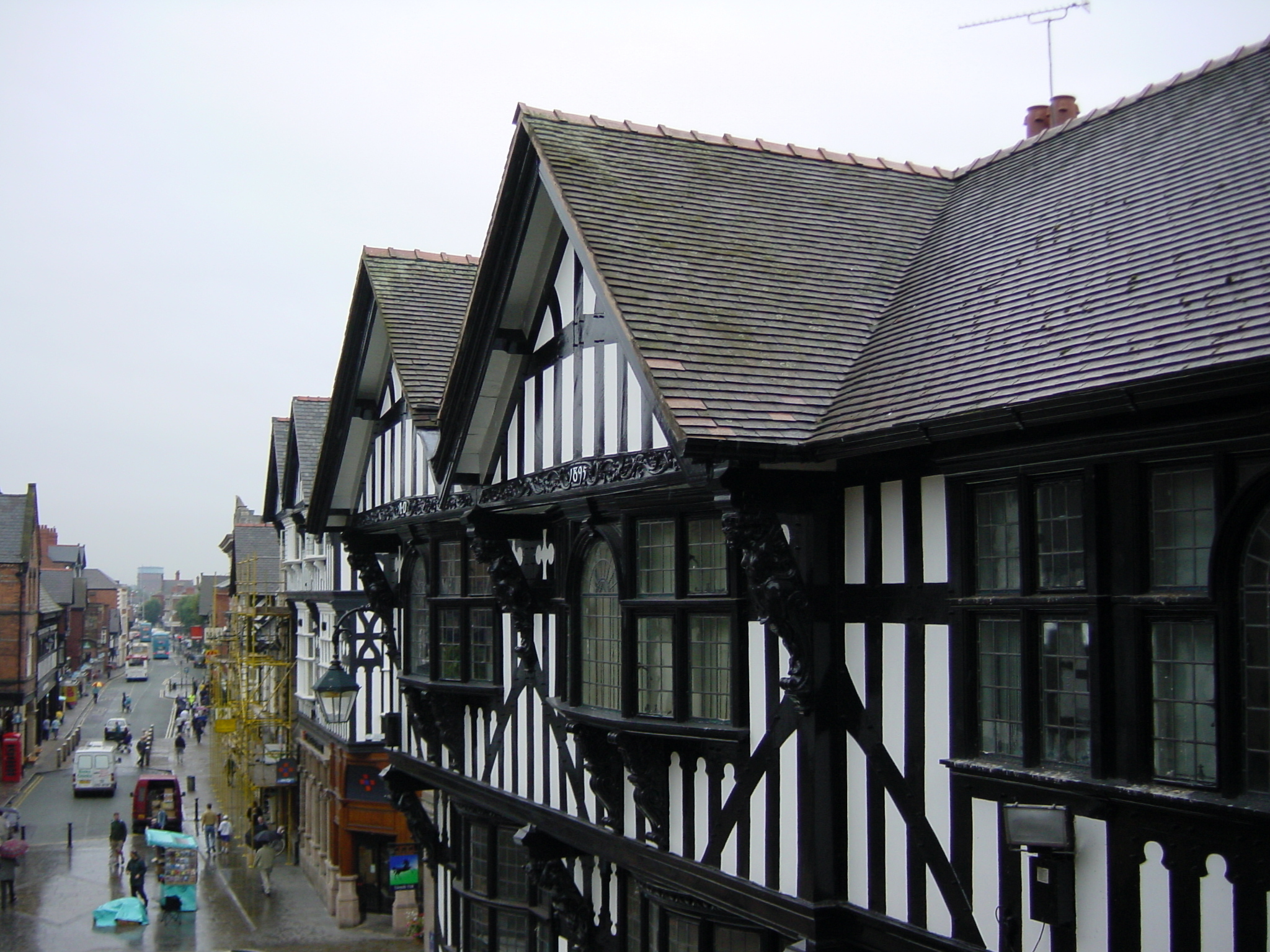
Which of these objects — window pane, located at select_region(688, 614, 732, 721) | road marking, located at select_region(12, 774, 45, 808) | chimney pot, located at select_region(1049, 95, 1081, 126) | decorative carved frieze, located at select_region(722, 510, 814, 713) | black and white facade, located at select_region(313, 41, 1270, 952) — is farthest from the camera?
road marking, located at select_region(12, 774, 45, 808)

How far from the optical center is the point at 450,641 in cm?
1590

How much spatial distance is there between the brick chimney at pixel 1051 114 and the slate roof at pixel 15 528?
1976 inches

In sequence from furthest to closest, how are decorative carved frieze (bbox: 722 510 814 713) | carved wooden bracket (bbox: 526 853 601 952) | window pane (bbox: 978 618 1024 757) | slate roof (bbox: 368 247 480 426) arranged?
slate roof (bbox: 368 247 480 426)
carved wooden bracket (bbox: 526 853 601 952)
decorative carved frieze (bbox: 722 510 814 713)
window pane (bbox: 978 618 1024 757)

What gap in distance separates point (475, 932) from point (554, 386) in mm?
7839

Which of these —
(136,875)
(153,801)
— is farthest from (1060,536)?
(153,801)

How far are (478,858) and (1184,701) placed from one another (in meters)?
11.2

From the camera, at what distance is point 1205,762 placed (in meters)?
6.63

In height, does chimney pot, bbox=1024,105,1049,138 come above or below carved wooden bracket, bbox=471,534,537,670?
above

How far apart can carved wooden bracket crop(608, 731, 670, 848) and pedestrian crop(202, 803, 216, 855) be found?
28.5 metres

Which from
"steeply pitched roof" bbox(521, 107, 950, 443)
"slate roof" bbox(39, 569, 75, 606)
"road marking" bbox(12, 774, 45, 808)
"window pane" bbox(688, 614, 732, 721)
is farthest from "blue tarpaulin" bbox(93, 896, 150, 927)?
"slate roof" bbox(39, 569, 75, 606)

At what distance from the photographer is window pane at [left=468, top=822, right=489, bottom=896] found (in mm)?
15859

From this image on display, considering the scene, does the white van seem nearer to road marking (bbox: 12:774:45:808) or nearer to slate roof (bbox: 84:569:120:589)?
road marking (bbox: 12:774:45:808)

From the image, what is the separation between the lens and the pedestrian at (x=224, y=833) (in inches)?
1441

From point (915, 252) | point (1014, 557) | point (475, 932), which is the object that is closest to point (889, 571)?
point (1014, 557)
